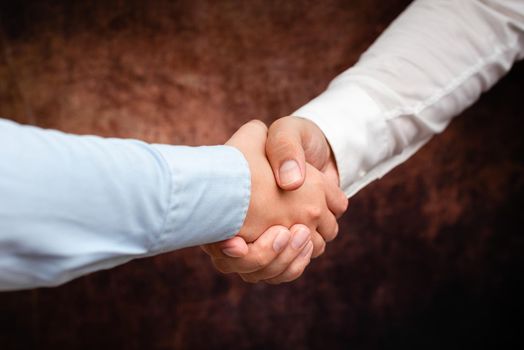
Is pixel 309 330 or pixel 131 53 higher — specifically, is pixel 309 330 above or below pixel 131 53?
below

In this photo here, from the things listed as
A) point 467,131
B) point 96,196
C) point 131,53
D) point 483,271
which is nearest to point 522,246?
point 483,271

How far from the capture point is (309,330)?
132cm

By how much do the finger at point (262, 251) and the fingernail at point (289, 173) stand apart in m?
0.07

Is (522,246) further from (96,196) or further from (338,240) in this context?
(96,196)

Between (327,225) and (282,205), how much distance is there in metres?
0.11

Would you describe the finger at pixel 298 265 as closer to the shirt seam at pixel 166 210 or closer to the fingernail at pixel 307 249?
the fingernail at pixel 307 249

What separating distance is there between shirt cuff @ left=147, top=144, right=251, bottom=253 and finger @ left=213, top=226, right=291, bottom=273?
0.20ft

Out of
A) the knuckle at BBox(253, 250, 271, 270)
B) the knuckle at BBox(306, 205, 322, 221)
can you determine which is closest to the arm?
the knuckle at BBox(306, 205, 322, 221)

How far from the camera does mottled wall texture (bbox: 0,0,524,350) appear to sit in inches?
44.6

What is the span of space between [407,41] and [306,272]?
0.55m

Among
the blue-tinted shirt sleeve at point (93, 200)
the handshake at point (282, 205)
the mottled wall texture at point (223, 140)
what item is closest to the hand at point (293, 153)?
the handshake at point (282, 205)

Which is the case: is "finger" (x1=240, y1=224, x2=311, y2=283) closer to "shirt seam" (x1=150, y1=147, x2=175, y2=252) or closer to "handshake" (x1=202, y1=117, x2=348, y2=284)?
"handshake" (x1=202, y1=117, x2=348, y2=284)

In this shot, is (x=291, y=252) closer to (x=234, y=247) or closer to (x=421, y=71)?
(x=234, y=247)

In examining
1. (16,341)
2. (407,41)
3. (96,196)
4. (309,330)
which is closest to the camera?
(96,196)
